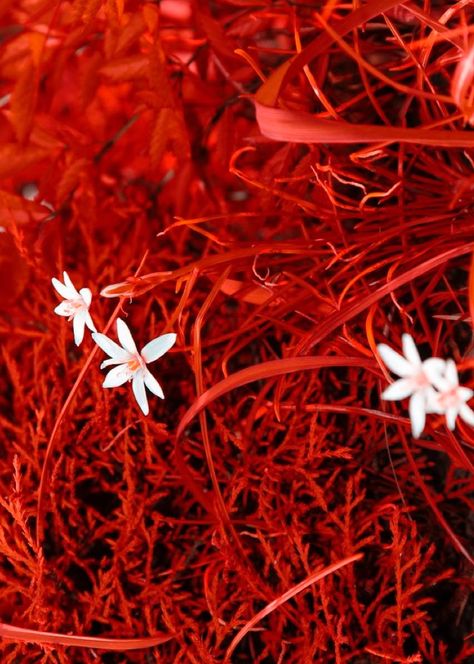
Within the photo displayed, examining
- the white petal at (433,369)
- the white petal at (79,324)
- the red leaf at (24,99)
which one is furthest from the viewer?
the red leaf at (24,99)

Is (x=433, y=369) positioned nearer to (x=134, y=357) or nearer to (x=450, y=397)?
(x=450, y=397)

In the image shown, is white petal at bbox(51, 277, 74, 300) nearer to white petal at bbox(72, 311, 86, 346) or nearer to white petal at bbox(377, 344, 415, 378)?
white petal at bbox(72, 311, 86, 346)

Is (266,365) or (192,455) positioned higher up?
(266,365)

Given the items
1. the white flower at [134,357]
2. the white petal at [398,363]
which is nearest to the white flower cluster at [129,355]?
the white flower at [134,357]

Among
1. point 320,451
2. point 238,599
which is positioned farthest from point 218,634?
point 320,451

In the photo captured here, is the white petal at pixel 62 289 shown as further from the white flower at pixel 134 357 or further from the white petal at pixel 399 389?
the white petal at pixel 399 389

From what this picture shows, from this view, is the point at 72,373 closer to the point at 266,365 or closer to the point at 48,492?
the point at 48,492

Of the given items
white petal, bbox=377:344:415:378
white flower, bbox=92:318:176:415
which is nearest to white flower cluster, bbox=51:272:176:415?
white flower, bbox=92:318:176:415

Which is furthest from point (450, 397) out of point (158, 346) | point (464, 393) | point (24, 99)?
point (24, 99)
